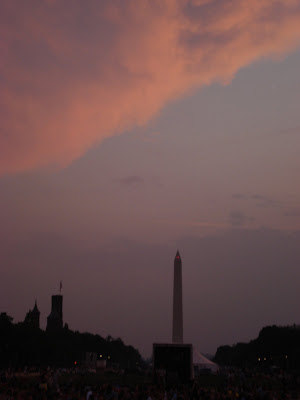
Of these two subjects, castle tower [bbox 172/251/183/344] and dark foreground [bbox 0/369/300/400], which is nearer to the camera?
dark foreground [bbox 0/369/300/400]

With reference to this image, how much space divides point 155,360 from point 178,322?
4356cm

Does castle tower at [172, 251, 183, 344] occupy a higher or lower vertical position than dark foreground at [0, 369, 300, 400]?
higher

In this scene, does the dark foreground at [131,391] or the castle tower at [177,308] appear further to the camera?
the castle tower at [177,308]

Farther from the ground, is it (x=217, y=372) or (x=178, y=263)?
(x=178, y=263)

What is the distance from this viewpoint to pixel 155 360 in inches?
1829

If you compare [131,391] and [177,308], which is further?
[177,308]

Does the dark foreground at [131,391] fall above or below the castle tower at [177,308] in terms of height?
below

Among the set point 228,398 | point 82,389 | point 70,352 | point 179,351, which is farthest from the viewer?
point 70,352

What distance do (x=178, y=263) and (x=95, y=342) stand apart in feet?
377

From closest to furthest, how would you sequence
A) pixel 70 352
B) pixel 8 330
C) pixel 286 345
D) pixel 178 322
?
1. pixel 178 322
2. pixel 8 330
3. pixel 286 345
4. pixel 70 352

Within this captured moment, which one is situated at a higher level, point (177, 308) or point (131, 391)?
point (177, 308)

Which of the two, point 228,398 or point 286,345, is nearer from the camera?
point 228,398

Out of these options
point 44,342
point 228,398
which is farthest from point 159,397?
point 44,342

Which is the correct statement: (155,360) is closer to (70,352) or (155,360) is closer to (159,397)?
(159,397)
